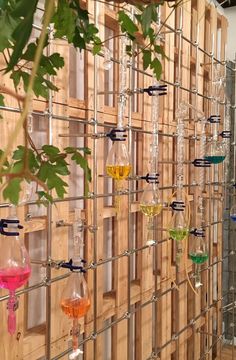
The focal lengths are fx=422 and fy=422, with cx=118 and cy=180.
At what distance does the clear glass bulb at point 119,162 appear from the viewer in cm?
139

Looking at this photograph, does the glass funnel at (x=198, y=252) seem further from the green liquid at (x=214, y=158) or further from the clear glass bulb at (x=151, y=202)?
the clear glass bulb at (x=151, y=202)

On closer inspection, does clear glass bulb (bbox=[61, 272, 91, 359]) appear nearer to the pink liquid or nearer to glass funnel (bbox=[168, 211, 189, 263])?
the pink liquid

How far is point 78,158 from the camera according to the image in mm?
1063

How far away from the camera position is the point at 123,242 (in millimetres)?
2043

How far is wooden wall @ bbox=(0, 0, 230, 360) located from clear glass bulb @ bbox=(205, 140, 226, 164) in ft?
0.71

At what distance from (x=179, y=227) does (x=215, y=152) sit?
546 millimetres

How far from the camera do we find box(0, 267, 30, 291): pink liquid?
90 cm

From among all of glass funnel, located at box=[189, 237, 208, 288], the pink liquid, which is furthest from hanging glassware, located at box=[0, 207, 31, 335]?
glass funnel, located at box=[189, 237, 208, 288]

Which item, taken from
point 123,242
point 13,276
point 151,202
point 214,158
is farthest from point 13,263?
point 214,158

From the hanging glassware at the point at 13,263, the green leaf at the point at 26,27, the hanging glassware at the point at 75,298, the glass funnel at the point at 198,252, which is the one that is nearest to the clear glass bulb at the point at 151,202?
the hanging glassware at the point at 75,298

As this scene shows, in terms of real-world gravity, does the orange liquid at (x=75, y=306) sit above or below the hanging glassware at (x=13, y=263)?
below

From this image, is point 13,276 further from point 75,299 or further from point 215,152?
point 215,152

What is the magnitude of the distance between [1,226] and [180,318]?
1.93m

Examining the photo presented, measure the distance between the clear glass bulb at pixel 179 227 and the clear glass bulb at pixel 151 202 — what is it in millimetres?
262
